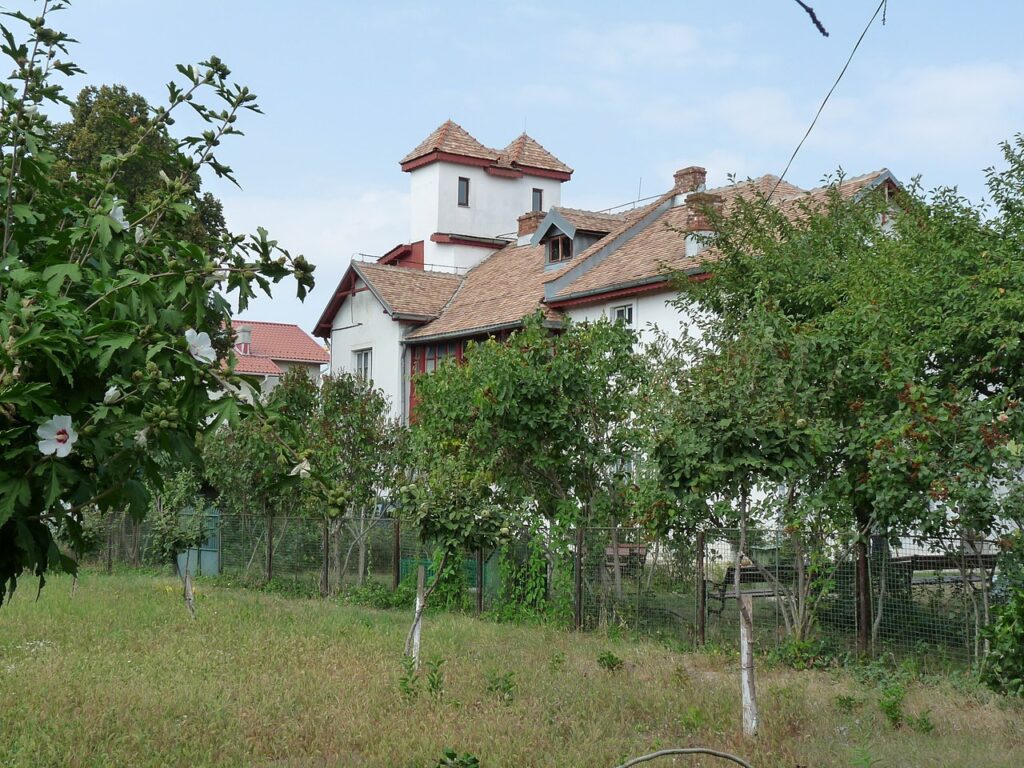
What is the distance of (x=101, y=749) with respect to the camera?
325 inches

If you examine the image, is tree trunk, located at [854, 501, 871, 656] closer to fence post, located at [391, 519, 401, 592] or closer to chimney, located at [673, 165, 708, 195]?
fence post, located at [391, 519, 401, 592]

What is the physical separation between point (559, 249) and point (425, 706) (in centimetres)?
2477

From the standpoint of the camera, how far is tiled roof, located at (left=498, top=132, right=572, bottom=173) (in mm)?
44812

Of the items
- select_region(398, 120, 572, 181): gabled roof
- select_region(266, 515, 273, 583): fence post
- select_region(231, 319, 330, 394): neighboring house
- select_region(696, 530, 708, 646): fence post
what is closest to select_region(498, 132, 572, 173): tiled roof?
select_region(398, 120, 572, 181): gabled roof

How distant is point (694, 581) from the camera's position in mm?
14688

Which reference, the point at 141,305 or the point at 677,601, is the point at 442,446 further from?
the point at 141,305

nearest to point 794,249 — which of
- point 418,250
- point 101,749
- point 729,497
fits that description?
point 729,497

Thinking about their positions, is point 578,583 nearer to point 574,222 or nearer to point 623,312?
point 623,312

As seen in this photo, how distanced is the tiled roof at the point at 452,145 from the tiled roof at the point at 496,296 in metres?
5.57

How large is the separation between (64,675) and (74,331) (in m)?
7.82

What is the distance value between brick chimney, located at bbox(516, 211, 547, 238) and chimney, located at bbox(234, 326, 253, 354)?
21338 millimetres

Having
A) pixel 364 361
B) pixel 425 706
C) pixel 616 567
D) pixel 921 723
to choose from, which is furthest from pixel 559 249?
pixel 921 723

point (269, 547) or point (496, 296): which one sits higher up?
point (496, 296)

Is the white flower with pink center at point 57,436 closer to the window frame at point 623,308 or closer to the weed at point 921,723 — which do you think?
the weed at point 921,723
